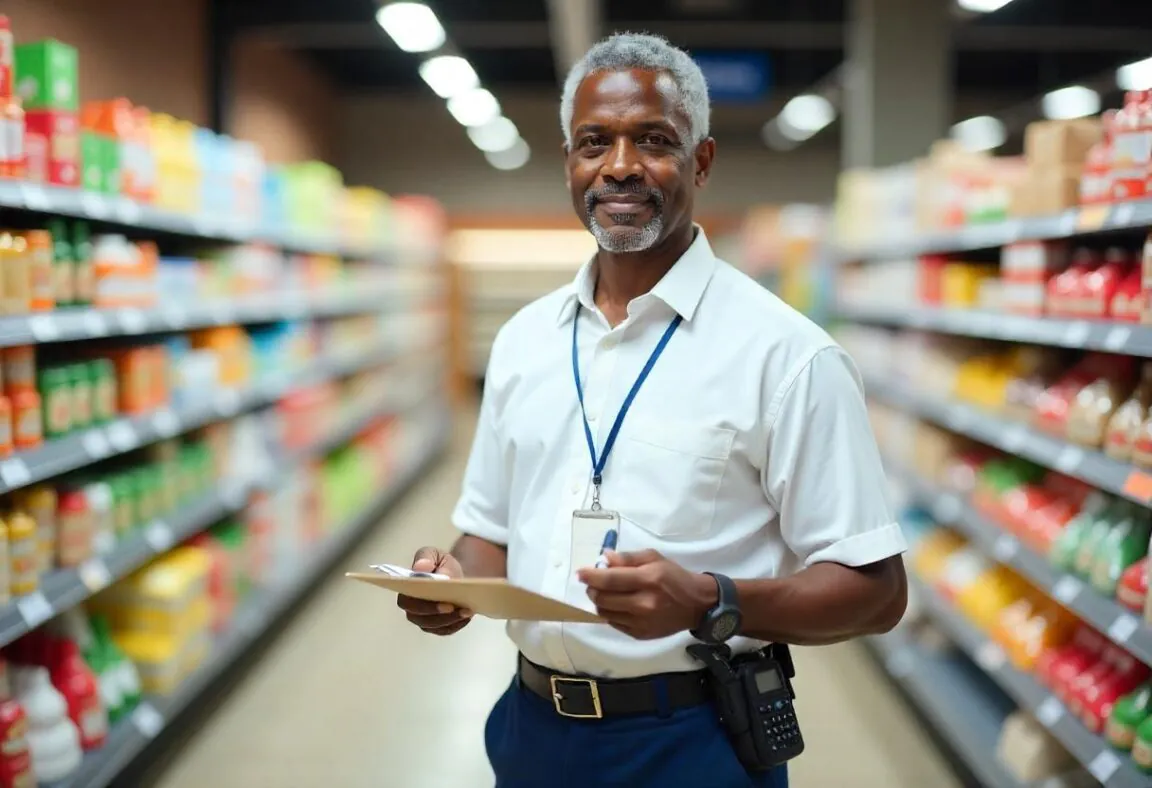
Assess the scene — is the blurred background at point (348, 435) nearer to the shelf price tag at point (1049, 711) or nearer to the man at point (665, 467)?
the shelf price tag at point (1049, 711)

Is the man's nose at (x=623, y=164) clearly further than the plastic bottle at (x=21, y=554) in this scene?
No

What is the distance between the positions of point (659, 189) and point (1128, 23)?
1072 cm

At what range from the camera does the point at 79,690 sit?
131 inches

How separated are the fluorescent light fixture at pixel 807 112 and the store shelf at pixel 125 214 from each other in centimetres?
720

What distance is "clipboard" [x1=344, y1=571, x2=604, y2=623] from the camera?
1.39 metres

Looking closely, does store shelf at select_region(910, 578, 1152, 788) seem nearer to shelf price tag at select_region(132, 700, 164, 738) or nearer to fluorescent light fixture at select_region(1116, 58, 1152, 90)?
shelf price tag at select_region(132, 700, 164, 738)

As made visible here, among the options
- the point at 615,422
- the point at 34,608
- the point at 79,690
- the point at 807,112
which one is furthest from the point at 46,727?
the point at 807,112

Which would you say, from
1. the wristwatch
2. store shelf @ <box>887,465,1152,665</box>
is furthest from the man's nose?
store shelf @ <box>887,465,1152,665</box>

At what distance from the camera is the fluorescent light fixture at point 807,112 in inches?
467

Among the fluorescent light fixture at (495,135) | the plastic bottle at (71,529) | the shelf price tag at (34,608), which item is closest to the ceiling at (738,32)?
the fluorescent light fixture at (495,135)

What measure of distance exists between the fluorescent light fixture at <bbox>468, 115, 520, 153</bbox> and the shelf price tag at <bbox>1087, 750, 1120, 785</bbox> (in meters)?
10.8

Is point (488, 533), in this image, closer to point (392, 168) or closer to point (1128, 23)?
point (1128, 23)

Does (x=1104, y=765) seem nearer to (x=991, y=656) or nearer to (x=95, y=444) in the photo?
(x=991, y=656)

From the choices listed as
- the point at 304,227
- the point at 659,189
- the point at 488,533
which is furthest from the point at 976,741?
the point at 304,227
